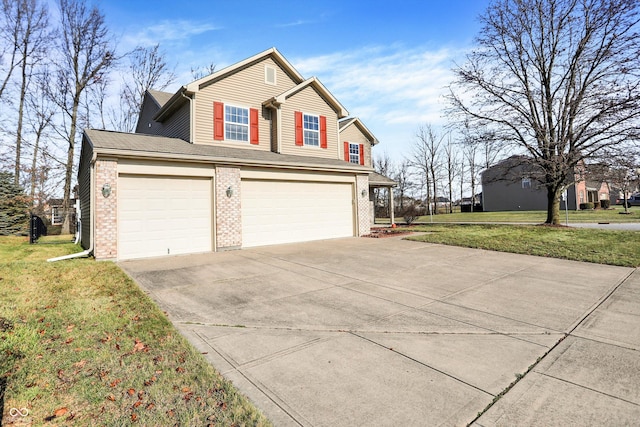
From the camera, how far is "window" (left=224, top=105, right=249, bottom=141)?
13.5 metres

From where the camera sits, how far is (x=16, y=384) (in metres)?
2.79

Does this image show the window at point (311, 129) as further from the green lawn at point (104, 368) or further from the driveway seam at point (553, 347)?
the driveway seam at point (553, 347)

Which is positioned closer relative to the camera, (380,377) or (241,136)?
(380,377)

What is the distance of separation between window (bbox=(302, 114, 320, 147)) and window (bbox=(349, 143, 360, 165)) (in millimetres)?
6186

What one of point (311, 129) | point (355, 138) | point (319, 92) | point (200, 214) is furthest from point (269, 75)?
point (355, 138)

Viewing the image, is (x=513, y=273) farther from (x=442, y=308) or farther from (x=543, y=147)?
(x=543, y=147)

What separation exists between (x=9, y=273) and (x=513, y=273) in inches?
451

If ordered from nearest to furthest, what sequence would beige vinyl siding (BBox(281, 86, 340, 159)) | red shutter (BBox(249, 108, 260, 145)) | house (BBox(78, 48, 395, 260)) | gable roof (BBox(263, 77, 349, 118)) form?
house (BBox(78, 48, 395, 260)) → red shutter (BBox(249, 108, 260, 145)) → gable roof (BBox(263, 77, 349, 118)) → beige vinyl siding (BBox(281, 86, 340, 159))

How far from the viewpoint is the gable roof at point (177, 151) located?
908 cm

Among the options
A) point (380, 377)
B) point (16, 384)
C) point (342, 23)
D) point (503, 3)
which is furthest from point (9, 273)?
point (503, 3)

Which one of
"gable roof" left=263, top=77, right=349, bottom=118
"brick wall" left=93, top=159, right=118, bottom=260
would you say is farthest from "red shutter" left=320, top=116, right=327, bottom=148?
"brick wall" left=93, top=159, right=118, bottom=260

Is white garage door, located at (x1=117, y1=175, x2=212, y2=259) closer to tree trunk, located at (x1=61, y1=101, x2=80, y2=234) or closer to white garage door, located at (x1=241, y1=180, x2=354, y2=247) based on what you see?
white garage door, located at (x1=241, y1=180, x2=354, y2=247)

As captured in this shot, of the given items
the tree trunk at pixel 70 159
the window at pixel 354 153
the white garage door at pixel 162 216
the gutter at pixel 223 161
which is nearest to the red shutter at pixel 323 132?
the gutter at pixel 223 161

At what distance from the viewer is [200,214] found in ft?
34.6
